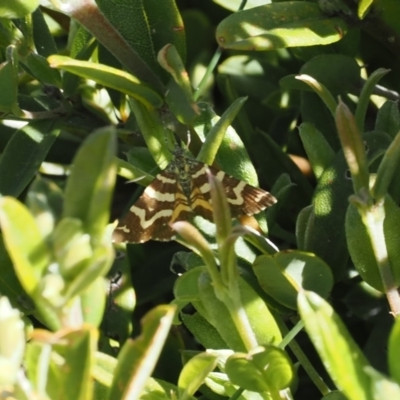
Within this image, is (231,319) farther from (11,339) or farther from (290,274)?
(11,339)

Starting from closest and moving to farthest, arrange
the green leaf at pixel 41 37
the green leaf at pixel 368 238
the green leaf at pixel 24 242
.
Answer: the green leaf at pixel 24 242 < the green leaf at pixel 368 238 < the green leaf at pixel 41 37

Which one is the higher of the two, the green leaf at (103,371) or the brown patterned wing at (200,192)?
the brown patterned wing at (200,192)

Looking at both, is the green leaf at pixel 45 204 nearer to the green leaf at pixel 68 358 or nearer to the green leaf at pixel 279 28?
the green leaf at pixel 68 358

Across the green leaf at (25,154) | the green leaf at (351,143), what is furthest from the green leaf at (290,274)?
the green leaf at (25,154)

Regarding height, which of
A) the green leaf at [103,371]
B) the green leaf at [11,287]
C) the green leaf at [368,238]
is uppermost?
the green leaf at [368,238]

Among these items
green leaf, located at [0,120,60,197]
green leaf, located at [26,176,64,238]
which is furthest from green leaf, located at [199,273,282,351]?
green leaf, located at [0,120,60,197]

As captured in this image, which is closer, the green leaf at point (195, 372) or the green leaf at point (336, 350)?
the green leaf at point (336, 350)

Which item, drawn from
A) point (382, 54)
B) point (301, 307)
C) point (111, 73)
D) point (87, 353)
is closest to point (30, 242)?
point (87, 353)
